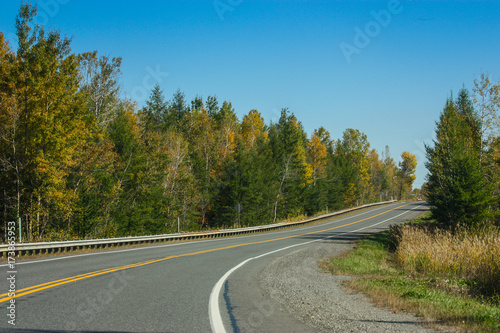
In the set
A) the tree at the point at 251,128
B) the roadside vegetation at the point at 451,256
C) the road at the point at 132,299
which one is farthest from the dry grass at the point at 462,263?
the tree at the point at 251,128

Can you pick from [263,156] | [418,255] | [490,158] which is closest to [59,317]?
[418,255]

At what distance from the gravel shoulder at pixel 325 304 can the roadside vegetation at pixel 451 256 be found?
49cm

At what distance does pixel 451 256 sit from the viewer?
1273cm

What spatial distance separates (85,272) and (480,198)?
2421 centimetres

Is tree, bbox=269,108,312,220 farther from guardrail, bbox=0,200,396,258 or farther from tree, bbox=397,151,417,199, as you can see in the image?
tree, bbox=397,151,417,199

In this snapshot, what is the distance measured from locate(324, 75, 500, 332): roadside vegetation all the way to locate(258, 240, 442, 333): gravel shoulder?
487 millimetres

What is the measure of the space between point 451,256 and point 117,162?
2743 cm

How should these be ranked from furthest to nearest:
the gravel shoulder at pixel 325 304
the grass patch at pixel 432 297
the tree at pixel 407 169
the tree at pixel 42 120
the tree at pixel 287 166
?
1. the tree at pixel 407 169
2. the tree at pixel 287 166
3. the tree at pixel 42 120
4. the grass patch at pixel 432 297
5. the gravel shoulder at pixel 325 304

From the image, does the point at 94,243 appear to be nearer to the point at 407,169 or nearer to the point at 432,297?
the point at 432,297

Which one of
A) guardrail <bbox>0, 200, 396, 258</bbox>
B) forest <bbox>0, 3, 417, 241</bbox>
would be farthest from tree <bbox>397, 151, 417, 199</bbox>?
guardrail <bbox>0, 200, 396, 258</bbox>

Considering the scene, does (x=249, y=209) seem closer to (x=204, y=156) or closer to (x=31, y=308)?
(x=204, y=156)

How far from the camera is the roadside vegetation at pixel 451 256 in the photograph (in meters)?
6.93

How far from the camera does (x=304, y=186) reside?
60.0 metres

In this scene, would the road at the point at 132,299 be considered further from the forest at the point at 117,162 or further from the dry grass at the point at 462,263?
the forest at the point at 117,162
